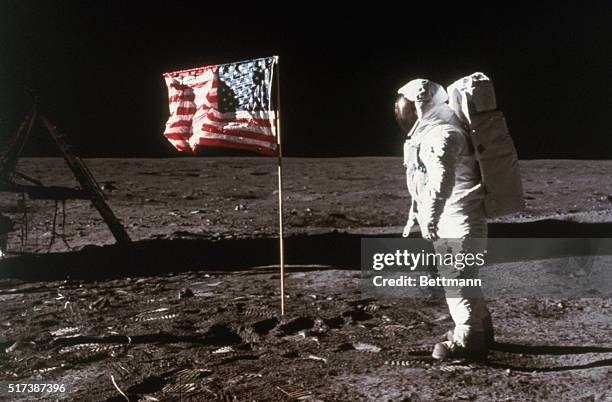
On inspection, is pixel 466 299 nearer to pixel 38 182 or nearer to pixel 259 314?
pixel 259 314

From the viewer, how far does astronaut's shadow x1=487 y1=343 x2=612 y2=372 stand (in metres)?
2.15

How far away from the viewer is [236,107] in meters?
2.91

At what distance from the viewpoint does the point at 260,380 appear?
2148mm

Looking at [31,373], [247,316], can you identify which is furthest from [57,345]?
[247,316]

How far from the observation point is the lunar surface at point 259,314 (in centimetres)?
212

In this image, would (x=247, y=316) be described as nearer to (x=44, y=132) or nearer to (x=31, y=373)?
(x=31, y=373)

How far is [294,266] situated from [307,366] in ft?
5.22

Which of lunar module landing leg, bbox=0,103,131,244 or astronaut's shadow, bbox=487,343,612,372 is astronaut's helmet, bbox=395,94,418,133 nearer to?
astronaut's shadow, bbox=487,343,612,372

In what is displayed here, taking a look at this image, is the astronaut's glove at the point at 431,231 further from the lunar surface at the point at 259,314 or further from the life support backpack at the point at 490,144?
the lunar surface at the point at 259,314

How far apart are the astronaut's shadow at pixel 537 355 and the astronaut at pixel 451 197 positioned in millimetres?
103

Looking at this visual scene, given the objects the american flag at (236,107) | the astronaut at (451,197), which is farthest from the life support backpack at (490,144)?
the american flag at (236,107)

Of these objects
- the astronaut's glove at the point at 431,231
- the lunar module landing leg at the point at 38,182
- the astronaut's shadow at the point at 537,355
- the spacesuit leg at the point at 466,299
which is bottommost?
the astronaut's shadow at the point at 537,355

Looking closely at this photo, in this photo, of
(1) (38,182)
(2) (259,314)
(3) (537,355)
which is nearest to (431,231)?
(3) (537,355)

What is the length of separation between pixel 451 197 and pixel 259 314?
120 cm
